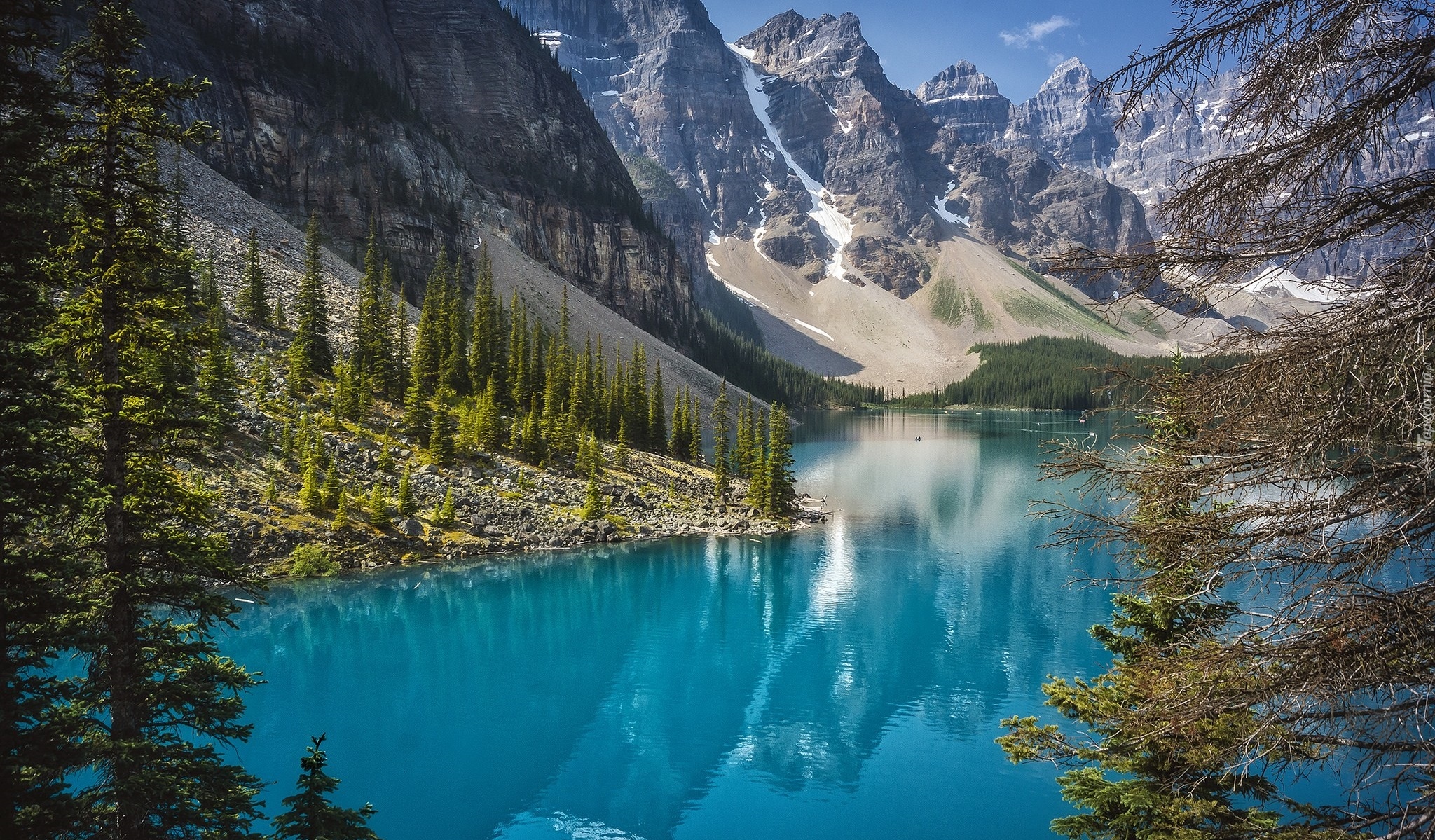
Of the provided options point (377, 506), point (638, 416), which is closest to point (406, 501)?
point (377, 506)

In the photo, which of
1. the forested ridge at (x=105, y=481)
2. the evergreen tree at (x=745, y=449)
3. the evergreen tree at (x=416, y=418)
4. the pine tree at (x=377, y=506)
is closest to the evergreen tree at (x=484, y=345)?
the evergreen tree at (x=416, y=418)

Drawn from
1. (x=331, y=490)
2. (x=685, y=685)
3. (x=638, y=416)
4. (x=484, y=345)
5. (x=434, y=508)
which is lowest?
(x=685, y=685)

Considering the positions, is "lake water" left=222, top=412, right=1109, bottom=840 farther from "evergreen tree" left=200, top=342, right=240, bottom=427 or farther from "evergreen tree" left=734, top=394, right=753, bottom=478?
"evergreen tree" left=734, top=394, right=753, bottom=478

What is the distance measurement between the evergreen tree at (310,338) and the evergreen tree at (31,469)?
138 ft

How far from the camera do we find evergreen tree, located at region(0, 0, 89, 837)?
26.9 feet

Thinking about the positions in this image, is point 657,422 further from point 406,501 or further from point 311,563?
point 311,563

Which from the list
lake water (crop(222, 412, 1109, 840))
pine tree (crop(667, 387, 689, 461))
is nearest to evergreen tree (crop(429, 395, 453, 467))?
lake water (crop(222, 412, 1109, 840))

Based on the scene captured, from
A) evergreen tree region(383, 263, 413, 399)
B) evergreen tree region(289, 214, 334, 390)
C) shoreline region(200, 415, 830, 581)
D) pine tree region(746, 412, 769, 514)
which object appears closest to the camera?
shoreline region(200, 415, 830, 581)

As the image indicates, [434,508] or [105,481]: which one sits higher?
[105,481]

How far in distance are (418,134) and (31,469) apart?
11985 centimetres

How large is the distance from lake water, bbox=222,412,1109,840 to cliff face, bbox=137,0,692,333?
76.2 metres

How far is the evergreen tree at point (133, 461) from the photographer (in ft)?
29.6

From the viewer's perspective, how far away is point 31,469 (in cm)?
882

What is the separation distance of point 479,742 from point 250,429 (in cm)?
2763
